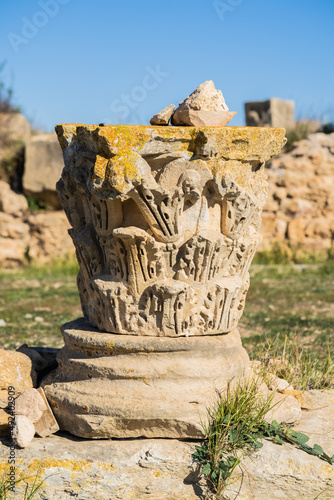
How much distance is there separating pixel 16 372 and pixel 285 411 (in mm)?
1727

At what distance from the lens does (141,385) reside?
3105mm

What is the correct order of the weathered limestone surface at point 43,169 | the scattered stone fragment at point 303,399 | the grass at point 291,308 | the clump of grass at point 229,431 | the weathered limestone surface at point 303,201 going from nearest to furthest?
the clump of grass at point 229,431 < the scattered stone fragment at point 303,399 < the grass at point 291,308 < the weathered limestone surface at point 303,201 < the weathered limestone surface at point 43,169

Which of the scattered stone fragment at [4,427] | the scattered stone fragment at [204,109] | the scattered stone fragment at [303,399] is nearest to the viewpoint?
the scattered stone fragment at [4,427]

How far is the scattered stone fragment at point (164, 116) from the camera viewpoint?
11.1 ft

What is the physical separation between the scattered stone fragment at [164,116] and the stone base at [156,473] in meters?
1.87

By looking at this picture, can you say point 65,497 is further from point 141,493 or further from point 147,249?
point 147,249

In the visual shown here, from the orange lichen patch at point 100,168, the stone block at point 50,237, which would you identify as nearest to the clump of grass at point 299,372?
the orange lichen patch at point 100,168

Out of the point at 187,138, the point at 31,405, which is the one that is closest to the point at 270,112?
the point at 187,138

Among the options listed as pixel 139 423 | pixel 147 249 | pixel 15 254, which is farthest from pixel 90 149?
pixel 15 254

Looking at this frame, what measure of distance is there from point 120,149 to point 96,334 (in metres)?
1.10

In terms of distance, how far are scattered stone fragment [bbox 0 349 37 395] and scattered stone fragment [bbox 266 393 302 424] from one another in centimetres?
157

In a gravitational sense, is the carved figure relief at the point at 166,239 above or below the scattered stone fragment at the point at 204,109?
below

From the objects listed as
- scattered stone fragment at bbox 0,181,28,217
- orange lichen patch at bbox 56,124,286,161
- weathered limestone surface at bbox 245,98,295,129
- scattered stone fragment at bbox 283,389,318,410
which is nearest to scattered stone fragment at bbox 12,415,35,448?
orange lichen patch at bbox 56,124,286,161

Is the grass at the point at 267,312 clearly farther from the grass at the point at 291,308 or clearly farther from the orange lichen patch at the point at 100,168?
the orange lichen patch at the point at 100,168
